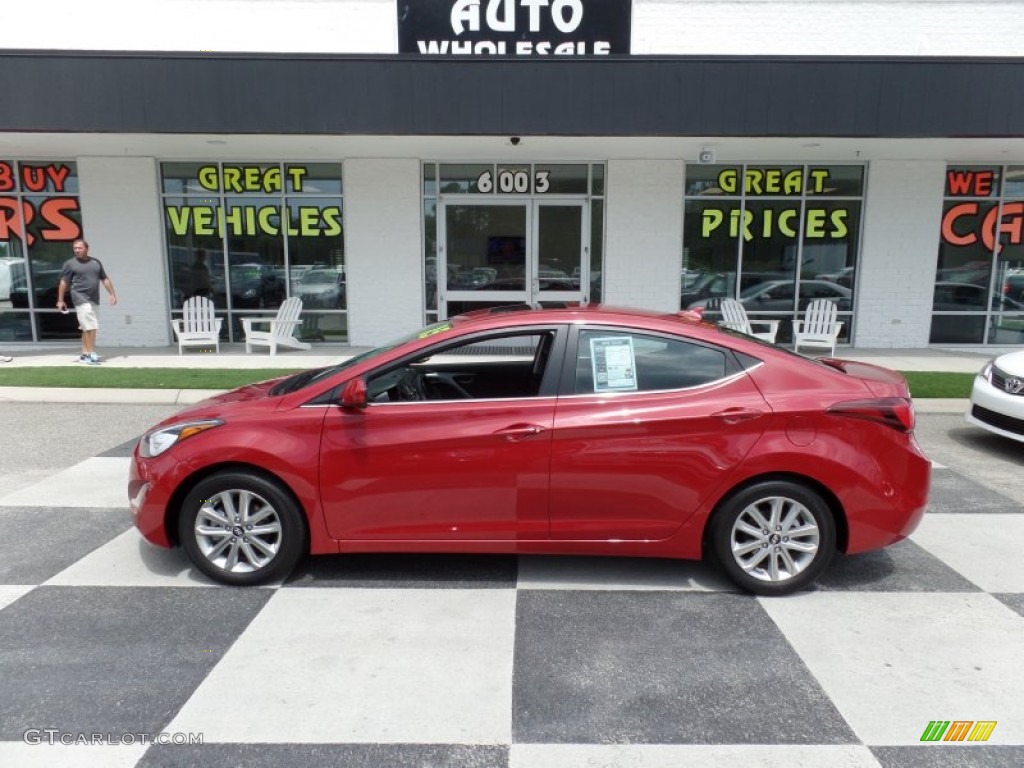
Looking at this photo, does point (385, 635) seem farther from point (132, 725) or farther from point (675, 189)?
point (675, 189)

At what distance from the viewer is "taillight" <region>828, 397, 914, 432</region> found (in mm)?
3947

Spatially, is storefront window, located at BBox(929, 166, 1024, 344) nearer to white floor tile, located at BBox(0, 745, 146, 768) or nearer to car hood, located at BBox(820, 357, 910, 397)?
car hood, located at BBox(820, 357, 910, 397)

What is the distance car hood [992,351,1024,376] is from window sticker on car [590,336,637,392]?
4969 millimetres

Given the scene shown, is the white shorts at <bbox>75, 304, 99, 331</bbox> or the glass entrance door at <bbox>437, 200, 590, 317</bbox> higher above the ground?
the glass entrance door at <bbox>437, 200, 590, 317</bbox>

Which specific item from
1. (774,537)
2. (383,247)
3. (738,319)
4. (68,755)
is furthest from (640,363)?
(383,247)

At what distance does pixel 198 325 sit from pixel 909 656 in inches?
485

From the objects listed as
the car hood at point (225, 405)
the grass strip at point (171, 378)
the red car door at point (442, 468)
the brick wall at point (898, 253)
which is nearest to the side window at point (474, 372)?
the red car door at point (442, 468)

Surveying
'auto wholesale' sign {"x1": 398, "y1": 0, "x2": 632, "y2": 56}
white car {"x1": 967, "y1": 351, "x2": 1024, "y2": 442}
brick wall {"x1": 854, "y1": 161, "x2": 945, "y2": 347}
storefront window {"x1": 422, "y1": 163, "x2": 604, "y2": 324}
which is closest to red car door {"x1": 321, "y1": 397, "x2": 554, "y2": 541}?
white car {"x1": 967, "y1": 351, "x2": 1024, "y2": 442}

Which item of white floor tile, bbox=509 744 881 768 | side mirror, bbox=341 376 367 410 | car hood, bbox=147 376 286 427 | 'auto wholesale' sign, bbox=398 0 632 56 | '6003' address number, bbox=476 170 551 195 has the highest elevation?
'auto wholesale' sign, bbox=398 0 632 56

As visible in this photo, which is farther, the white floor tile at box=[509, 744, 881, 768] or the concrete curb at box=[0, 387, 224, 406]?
the concrete curb at box=[0, 387, 224, 406]

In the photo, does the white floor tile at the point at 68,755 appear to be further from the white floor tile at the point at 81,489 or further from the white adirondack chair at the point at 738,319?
the white adirondack chair at the point at 738,319

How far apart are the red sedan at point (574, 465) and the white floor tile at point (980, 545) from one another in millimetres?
810

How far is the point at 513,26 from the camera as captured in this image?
40.7 ft

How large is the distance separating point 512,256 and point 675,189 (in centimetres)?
312
